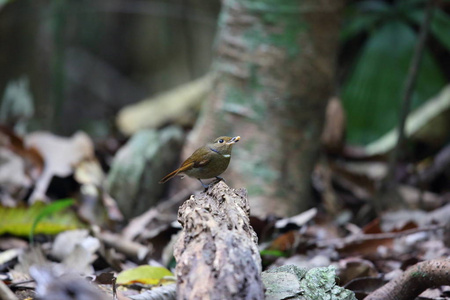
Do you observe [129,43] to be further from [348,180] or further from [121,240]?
[121,240]

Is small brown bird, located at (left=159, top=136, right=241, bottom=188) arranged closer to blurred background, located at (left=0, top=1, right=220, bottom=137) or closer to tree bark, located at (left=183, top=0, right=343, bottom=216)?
tree bark, located at (left=183, top=0, right=343, bottom=216)

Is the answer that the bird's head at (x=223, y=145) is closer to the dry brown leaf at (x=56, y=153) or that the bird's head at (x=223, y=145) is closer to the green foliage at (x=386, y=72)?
the dry brown leaf at (x=56, y=153)

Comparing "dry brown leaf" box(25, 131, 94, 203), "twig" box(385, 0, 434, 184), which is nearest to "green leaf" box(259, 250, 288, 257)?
"twig" box(385, 0, 434, 184)

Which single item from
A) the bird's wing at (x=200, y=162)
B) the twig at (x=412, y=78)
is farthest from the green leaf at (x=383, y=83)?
the bird's wing at (x=200, y=162)

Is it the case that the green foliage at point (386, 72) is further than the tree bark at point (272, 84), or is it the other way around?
the green foliage at point (386, 72)

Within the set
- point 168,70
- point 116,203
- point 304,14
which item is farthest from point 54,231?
point 168,70

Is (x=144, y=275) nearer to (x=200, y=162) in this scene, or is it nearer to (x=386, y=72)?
(x=200, y=162)
